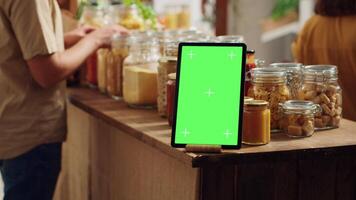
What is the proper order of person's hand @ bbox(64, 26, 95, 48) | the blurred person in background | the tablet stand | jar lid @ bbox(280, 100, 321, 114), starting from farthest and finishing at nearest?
1. the blurred person in background
2. person's hand @ bbox(64, 26, 95, 48)
3. jar lid @ bbox(280, 100, 321, 114)
4. the tablet stand

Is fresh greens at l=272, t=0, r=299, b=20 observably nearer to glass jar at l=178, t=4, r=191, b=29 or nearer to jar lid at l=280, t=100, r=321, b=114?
glass jar at l=178, t=4, r=191, b=29

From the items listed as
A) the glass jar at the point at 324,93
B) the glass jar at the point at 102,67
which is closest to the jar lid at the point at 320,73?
the glass jar at the point at 324,93

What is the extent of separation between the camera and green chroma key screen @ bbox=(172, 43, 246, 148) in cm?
181

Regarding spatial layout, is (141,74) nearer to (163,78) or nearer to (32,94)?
(163,78)

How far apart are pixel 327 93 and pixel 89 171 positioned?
48.1 inches

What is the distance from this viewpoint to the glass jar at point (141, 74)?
8.27 ft

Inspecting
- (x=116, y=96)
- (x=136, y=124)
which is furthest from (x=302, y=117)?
(x=116, y=96)

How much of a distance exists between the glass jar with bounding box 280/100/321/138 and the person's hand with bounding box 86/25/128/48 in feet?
3.34

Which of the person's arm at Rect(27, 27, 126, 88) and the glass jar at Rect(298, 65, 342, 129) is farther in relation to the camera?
the person's arm at Rect(27, 27, 126, 88)

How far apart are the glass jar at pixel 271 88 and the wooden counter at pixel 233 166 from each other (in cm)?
7

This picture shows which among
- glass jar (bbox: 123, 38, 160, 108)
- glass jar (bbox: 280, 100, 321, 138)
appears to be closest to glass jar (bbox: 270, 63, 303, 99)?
glass jar (bbox: 280, 100, 321, 138)

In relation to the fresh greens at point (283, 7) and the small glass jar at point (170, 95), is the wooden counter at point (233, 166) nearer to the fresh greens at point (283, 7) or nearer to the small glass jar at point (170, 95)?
the small glass jar at point (170, 95)

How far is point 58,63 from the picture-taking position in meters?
2.45

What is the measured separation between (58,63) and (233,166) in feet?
2.92
